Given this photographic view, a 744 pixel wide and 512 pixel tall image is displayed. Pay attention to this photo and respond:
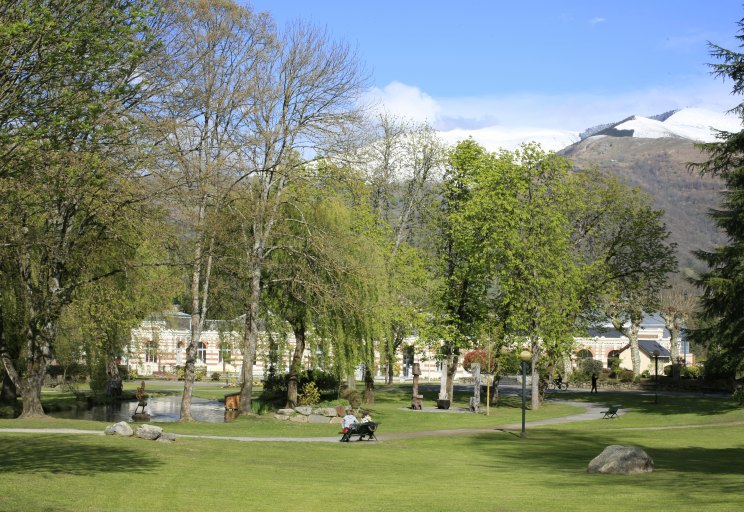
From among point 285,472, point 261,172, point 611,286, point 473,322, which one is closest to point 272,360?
point 261,172

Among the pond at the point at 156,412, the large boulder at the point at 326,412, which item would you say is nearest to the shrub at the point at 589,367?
the pond at the point at 156,412

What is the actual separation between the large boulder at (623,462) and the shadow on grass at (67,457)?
38.0 feet

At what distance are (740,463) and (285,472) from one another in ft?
46.4

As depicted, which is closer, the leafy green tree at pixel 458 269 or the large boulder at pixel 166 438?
the large boulder at pixel 166 438

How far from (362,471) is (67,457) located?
25.5ft

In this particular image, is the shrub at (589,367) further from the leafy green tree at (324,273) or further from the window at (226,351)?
the leafy green tree at (324,273)

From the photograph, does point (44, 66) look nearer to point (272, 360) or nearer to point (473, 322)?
point (272, 360)

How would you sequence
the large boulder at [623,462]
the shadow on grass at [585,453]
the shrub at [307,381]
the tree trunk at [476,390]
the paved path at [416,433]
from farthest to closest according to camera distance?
1. the shrub at [307,381]
2. the tree trunk at [476,390]
3. the paved path at [416,433]
4. the shadow on grass at [585,453]
5. the large boulder at [623,462]

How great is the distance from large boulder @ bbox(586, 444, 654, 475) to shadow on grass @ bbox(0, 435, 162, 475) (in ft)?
38.0

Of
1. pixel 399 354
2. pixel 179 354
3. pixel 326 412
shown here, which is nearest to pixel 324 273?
pixel 326 412

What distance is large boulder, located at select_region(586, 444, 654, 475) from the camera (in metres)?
22.2

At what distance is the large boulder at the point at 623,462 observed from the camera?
22.2 metres

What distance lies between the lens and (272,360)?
45.2 metres

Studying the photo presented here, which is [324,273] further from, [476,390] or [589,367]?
[589,367]
